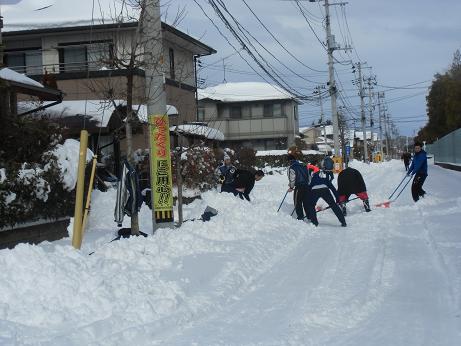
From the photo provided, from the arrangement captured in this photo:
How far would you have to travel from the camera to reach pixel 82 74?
22.7 m

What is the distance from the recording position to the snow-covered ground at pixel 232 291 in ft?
16.7

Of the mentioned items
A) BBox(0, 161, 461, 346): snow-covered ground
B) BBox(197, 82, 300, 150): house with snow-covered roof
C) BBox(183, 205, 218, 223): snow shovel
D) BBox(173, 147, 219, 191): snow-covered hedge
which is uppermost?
BBox(197, 82, 300, 150): house with snow-covered roof

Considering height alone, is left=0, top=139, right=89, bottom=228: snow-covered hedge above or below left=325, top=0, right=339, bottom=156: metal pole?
below

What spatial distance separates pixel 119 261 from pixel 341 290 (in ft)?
9.12

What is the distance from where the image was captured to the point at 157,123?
32.4 ft

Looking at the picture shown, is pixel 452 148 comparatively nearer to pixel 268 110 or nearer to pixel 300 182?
pixel 268 110

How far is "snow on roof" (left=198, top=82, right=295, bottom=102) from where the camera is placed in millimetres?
46594

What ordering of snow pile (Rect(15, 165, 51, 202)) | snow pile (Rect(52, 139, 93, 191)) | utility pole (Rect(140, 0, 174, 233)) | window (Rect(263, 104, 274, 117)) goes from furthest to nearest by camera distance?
window (Rect(263, 104, 274, 117)), snow pile (Rect(52, 139, 93, 191)), utility pole (Rect(140, 0, 174, 233)), snow pile (Rect(15, 165, 51, 202))

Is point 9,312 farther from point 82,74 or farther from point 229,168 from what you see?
point 82,74

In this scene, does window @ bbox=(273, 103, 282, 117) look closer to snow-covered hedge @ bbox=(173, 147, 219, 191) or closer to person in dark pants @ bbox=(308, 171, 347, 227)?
snow-covered hedge @ bbox=(173, 147, 219, 191)

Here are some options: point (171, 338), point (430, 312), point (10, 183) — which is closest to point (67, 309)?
point (171, 338)

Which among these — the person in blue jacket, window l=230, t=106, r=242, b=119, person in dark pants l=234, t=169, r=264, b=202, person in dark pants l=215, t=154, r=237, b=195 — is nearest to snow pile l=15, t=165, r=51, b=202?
person in dark pants l=215, t=154, r=237, b=195

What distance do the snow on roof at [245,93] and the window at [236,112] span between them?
2.77 ft

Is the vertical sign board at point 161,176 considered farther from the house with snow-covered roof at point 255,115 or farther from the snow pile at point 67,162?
the house with snow-covered roof at point 255,115
